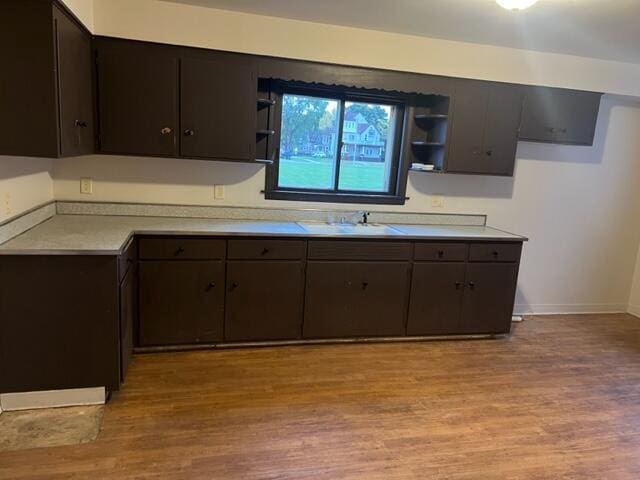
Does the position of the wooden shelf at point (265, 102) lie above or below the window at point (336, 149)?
above

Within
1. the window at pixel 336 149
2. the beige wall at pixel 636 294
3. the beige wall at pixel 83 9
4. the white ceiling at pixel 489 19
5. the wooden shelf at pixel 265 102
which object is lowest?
the beige wall at pixel 636 294

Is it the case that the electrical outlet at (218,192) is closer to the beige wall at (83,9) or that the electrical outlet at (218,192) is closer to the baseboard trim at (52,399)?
the beige wall at (83,9)

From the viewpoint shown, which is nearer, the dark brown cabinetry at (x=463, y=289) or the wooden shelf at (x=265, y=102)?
the wooden shelf at (x=265, y=102)

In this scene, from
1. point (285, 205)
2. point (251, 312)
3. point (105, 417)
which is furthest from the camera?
point (285, 205)

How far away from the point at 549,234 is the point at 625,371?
1.38m

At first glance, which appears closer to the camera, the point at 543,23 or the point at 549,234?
the point at 543,23

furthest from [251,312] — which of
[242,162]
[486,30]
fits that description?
[486,30]

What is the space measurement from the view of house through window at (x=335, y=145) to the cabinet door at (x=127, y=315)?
1.34 m

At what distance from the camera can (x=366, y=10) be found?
288 cm

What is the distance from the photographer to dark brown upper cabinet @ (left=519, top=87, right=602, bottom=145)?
3.62 m

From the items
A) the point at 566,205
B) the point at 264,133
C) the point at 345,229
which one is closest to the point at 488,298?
the point at 345,229

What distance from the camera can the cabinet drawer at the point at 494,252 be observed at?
11.3 feet

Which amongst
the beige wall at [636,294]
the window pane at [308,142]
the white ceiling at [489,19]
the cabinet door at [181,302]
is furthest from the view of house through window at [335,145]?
the beige wall at [636,294]

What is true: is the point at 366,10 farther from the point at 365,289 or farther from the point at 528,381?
the point at 528,381
